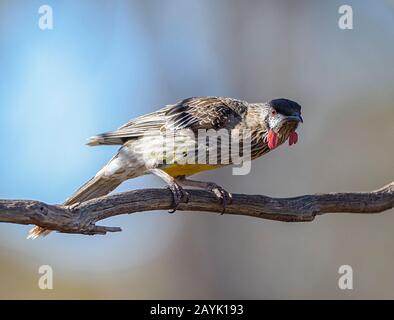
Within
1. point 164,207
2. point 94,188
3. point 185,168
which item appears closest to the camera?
point 164,207

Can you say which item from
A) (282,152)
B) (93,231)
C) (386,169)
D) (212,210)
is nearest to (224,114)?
(212,210)

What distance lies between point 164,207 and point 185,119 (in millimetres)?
1314

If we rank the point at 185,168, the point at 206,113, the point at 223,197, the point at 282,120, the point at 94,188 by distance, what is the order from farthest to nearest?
the point at 206,113, the point at 94,188, the point at 185,168, the point at 282,120, the point at 223,197

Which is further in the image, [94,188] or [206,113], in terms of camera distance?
[206,113]

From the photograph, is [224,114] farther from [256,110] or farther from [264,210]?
[264,210]

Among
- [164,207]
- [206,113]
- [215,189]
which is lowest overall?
[164,207]

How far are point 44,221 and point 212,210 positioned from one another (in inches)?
70.5

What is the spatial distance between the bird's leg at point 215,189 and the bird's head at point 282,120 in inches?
28.1

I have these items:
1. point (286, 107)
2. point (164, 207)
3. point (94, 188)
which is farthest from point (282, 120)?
point (94, 188)

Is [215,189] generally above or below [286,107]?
below

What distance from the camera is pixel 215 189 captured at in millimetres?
7332

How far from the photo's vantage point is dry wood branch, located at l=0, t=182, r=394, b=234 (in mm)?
5777

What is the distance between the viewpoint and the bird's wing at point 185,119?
7.81 metres

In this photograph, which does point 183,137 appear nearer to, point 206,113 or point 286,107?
point 206,113
